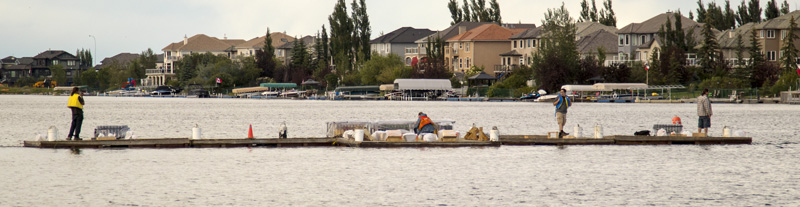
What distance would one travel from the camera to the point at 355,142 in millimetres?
37781

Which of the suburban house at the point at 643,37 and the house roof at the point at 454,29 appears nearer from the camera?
the suburban house at the point at 643,37

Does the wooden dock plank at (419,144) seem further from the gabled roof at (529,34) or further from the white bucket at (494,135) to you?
the gabled roof at (529,34)

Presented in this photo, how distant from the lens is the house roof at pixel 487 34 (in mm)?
157938

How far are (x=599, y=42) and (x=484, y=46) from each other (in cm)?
1862

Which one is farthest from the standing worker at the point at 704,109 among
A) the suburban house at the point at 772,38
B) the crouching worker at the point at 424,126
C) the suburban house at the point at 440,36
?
the suburban house at the point at 440,36

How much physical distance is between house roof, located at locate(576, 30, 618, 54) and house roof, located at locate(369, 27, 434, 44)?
4374cm

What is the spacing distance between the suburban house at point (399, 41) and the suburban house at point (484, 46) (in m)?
21.2

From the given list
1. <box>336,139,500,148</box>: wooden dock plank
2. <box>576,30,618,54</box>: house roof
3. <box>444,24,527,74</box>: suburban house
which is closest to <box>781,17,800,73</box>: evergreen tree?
<box>576,30,618,54</box>: house roof

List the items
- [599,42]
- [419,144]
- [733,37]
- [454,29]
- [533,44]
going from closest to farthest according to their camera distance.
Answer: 1. [419,144]
2. [733,37]
3. [599,42]
4. [533,44]
5. [454,29]

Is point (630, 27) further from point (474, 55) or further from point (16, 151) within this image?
point (16, 151)

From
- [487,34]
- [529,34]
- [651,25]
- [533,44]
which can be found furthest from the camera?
[487,34]

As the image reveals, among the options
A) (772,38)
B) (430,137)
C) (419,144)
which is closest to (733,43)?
(772,38)

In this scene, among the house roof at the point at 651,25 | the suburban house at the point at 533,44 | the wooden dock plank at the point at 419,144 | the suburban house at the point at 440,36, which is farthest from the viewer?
the suburban house at the point at 440,36

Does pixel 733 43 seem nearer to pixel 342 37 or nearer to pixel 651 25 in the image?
pixel 651 25
